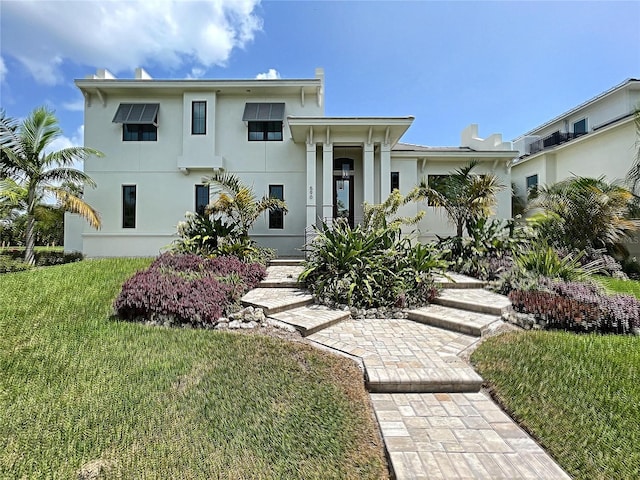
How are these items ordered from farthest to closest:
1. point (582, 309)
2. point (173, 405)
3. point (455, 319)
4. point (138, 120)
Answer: point (138, 120) → point (455, 319) → point (582, 309) → point (173, 405)

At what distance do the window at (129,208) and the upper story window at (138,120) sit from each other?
209cm

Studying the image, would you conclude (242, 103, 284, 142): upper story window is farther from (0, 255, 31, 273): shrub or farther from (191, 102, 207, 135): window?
(0, 255, 31, 273): shrub

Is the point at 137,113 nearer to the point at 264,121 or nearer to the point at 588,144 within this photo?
the point at 264,121

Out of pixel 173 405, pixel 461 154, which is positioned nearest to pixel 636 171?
pixel 461 154

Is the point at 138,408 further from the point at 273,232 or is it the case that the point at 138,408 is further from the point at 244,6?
the point at 244,6

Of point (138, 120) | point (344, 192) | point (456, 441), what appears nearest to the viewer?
point (456, 441)

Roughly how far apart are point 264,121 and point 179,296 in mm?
9092

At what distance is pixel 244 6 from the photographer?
871 cm

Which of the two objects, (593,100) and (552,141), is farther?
(552,141)

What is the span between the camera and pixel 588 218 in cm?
1023

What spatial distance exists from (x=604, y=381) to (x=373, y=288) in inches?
142

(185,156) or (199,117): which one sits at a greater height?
(199,117)

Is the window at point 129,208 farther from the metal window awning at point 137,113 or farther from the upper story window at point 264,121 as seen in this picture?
the upper story window at point 264,121

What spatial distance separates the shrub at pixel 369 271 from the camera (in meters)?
6.04
